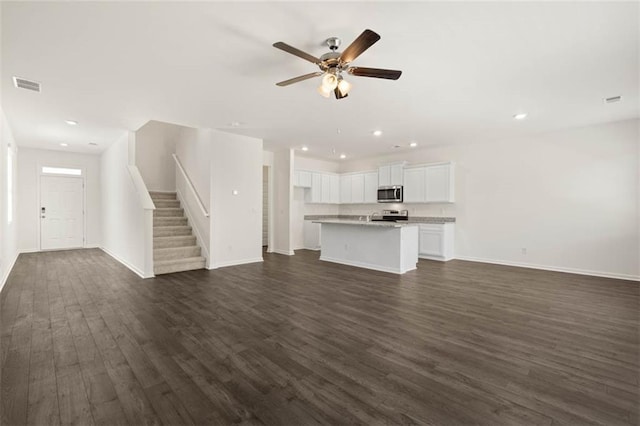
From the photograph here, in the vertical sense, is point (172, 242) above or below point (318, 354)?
above

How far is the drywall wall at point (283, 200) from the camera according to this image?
788 cm

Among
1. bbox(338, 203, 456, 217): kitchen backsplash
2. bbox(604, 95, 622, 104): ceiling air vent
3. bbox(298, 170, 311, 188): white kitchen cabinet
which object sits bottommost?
bbox(338, 203, 456, 217): kitchen backsplash

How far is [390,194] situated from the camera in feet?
26.5

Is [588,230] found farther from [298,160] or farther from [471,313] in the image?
[298,160]

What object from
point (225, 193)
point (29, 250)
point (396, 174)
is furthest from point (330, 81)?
point (29, 250)

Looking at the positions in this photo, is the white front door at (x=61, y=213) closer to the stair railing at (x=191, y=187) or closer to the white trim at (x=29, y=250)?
the white trim at (x=29, y=250)

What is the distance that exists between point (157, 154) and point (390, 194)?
669 centimetres

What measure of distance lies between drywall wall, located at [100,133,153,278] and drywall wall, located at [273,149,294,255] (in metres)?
3.50

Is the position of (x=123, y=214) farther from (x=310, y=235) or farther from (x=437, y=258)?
(x=437, y=258)

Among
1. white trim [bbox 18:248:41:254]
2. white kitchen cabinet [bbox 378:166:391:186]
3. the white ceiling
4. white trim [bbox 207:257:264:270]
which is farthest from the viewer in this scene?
white kitchen cabinet [bbox 378:166:391:186]

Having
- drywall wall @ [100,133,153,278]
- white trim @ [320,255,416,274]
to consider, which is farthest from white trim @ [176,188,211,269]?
white trim @ [320,255,416,274]

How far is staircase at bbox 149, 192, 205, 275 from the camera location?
5.62m

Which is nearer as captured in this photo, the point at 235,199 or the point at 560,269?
the point at 560,269

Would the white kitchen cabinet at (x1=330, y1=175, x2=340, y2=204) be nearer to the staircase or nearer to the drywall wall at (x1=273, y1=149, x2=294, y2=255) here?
the drywall wall at (x1=273, y1=149, x2=294, y2=255)
